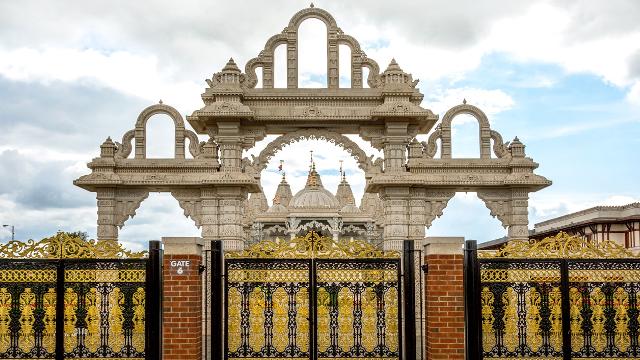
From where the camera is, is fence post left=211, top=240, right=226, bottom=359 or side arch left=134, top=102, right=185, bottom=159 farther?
side arch left=134, top=102, right=185, bottom=159

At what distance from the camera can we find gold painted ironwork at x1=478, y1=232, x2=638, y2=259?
10125 mm

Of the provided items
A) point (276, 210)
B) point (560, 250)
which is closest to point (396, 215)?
point (560, 250)

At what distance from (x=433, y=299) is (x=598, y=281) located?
2.57 meters

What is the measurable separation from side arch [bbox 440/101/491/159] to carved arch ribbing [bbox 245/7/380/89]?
223 centimetres

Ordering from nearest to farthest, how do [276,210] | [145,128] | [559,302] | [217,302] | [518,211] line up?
[217,302] → [559,302] → [518,211] → [145,128] → [276,210]

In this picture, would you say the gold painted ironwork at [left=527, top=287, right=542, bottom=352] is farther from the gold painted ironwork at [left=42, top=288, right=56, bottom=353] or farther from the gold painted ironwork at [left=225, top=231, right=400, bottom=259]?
the gold painted ironwork at [left=42, top=288, right=56, bottom=353]

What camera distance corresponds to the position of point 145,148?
63.1 ft

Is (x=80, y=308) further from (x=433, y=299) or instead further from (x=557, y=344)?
(x=557, y=344)

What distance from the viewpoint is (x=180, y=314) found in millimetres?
9578

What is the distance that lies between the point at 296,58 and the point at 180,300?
11130mm

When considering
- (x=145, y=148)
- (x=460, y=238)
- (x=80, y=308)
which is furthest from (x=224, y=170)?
(x=460, y=238)

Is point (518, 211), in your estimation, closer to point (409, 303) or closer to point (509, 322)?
point (509, 322)

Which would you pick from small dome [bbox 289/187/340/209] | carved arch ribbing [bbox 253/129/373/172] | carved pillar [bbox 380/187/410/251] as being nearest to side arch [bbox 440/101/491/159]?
carved pillar [bbox 380/187/410/251]

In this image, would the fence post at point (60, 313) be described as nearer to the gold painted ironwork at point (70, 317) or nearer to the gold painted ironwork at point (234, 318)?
the gold painted ironwork at point (70, 317)
